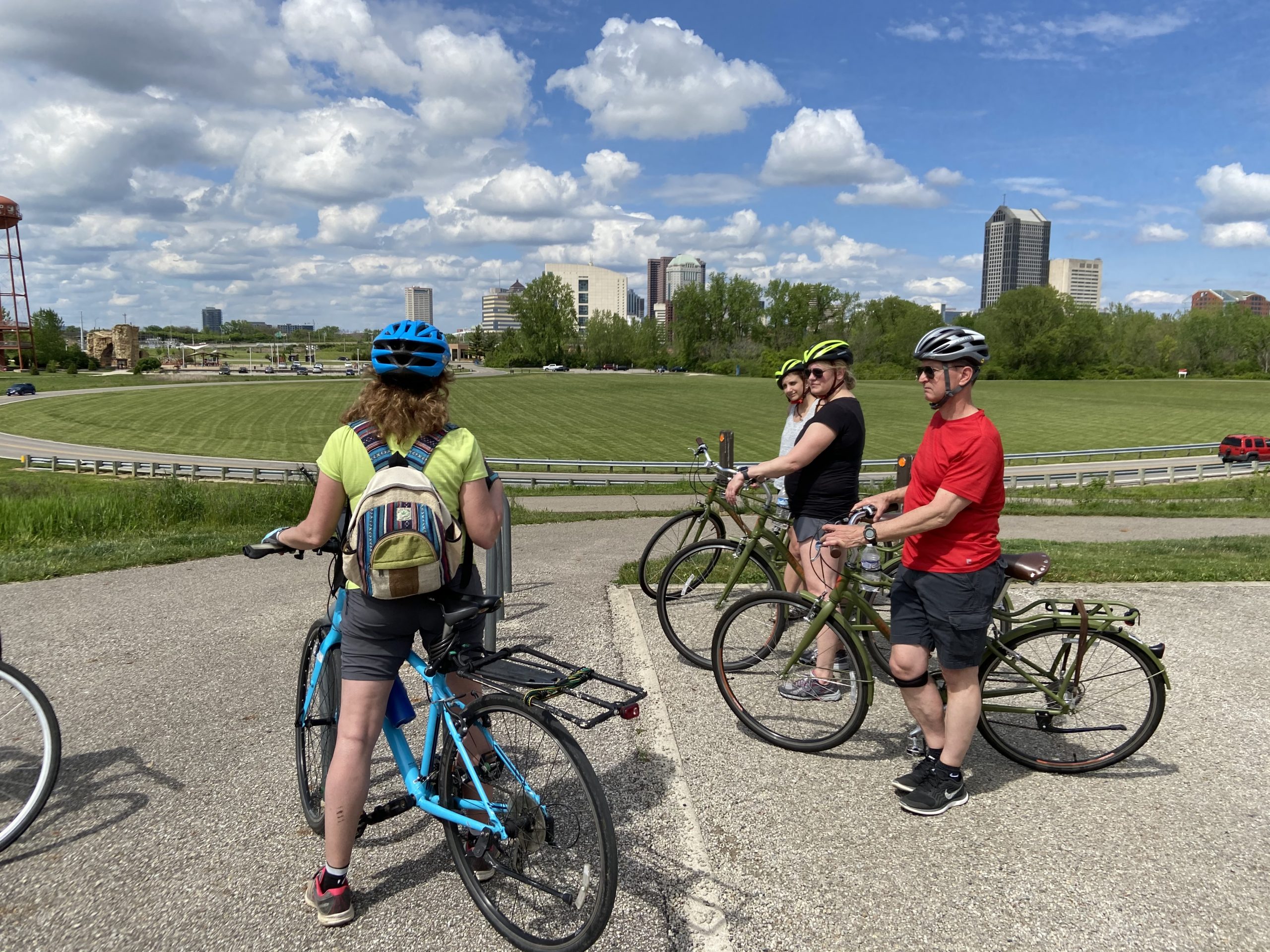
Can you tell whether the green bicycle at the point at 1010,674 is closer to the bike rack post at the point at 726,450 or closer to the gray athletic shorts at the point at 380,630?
the gray athletic shorts at the point at 380,630

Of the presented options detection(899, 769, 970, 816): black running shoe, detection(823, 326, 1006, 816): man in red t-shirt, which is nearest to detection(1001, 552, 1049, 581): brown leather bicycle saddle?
detection(823, 326, 1006, 816): man in red t-shirt

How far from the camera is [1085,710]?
4016mm

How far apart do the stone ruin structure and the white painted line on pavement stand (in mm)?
133230

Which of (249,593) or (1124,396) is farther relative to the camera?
(1124,396)

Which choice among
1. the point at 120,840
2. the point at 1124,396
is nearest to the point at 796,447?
the point at 120,840

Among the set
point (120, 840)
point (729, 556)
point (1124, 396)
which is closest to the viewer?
point (120, 840)

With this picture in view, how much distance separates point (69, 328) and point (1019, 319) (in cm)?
20624

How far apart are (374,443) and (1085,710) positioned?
11.6 feet

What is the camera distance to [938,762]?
3.66 metres

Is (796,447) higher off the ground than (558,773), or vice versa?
(796,447)

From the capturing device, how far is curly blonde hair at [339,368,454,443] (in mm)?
2793

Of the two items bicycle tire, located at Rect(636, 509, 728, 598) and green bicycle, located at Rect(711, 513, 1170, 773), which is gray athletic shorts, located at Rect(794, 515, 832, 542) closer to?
green bicycle, located at Rect(711, 513, 1170, 773)

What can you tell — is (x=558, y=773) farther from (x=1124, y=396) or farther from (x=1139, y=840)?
(x=1124, y=396)

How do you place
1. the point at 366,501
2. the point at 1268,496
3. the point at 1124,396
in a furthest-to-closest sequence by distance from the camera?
1. the point at 1124,396
2. the point at 1268,496
3. the point at 366,501
